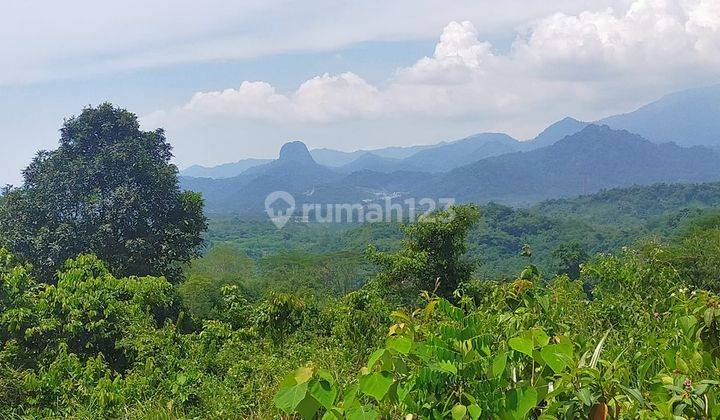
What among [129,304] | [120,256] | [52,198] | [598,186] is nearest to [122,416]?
[129,304]

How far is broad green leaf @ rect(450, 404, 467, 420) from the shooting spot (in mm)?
1404

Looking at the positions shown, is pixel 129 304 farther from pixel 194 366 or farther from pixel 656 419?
pixel 656 419

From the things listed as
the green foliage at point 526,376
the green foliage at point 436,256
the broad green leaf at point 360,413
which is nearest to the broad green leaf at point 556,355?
the green foliage at point 526,376

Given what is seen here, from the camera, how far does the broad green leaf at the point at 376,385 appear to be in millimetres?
1462

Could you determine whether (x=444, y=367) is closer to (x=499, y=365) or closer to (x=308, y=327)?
(x=499, y=365)

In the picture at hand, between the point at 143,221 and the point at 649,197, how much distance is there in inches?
3156

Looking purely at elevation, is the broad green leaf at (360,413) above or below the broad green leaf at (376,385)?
below

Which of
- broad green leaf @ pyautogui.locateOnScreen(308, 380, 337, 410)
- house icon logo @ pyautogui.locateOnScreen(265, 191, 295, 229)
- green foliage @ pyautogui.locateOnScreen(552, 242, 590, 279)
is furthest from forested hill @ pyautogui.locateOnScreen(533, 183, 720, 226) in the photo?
broad green leaf @ pyautogui.locateOnScreen(308, 380, 337, 410)

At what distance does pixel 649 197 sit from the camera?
265 feet

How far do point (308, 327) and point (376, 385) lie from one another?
16.7 ft

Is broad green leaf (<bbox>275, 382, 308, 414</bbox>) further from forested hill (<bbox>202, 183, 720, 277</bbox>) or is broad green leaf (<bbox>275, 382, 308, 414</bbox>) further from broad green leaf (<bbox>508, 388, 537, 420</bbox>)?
forested hill (<bbox>202, 183, 720, 277</bbox>)

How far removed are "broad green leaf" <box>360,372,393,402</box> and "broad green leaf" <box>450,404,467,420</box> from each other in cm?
17

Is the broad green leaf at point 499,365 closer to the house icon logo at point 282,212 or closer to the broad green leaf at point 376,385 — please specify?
the broad green leaf at point 376,385

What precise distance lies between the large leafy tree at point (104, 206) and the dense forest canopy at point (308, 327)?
38 millimetres
